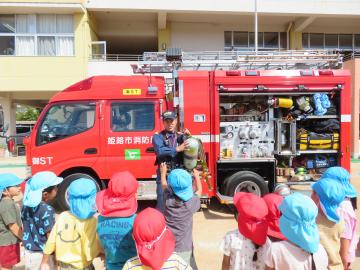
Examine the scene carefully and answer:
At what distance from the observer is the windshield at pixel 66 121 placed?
20.8ft

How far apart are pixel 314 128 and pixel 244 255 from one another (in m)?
4.96

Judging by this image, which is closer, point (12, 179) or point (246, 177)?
point (12, 179)

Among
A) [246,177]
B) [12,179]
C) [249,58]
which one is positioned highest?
[249,58]

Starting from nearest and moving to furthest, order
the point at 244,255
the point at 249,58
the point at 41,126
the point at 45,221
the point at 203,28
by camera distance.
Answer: the point at 244,255, the point at 45,221, the point at 41,126, the point at 249,58, the point at 203,28

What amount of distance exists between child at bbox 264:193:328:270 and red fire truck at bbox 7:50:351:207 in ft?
13.1

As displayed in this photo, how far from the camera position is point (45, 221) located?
287 cm

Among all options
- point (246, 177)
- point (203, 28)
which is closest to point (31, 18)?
point (203, 28)

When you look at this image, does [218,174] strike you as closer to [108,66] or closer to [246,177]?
[246,177]

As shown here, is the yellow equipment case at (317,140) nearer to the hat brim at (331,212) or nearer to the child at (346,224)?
the child at (346,224)

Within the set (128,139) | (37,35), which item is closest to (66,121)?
(128,139)

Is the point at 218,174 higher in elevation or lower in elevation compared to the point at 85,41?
lower

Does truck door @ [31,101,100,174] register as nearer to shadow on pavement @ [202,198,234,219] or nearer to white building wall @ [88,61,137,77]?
shadow on pavement @ [202,198,234,219]

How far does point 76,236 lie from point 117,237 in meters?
0.32

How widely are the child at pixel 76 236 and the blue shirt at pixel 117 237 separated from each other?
14 centimetres
